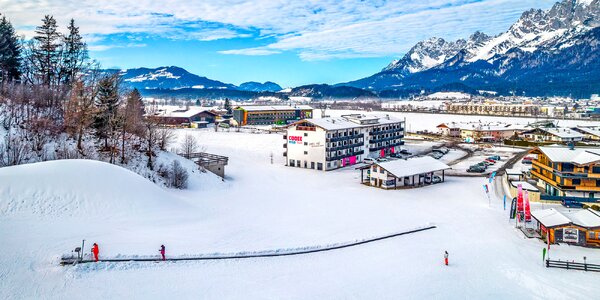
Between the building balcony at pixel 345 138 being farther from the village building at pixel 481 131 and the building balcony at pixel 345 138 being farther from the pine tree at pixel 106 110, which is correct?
the village building at pixel 481 131

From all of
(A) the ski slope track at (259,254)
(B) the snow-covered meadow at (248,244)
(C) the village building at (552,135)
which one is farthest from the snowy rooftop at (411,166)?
(C) the village building at (552,135)

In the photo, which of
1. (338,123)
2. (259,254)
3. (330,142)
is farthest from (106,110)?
(338,123)

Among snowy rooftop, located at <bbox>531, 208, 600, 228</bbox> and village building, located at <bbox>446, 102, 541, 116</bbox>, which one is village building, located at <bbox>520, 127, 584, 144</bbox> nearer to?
snowy rooftop, located at <bbox>531, 208, 600, 228</bbox>

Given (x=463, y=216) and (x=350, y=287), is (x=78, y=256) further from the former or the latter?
(x=463, y=216)

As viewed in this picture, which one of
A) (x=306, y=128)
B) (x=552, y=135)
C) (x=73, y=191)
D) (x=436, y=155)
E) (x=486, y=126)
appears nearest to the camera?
(x=73, y=191)

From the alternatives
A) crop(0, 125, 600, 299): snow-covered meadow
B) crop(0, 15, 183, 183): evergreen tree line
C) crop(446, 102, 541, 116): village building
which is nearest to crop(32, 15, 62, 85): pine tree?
crop(0, 15, 183, 183): evergreen tree line

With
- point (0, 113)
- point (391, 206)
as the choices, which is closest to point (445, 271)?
point (391, 206)

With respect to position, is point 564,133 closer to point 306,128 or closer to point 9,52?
point 306,128
